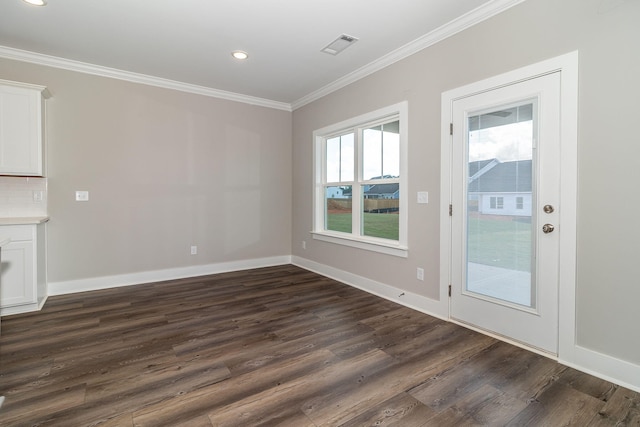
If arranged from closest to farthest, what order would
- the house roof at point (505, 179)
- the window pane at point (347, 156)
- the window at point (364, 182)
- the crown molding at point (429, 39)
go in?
the house roof at point (505, 179) < the crown molding at point (429, 39) < the window at point (364, 182) < the window pane at point (347, 156)

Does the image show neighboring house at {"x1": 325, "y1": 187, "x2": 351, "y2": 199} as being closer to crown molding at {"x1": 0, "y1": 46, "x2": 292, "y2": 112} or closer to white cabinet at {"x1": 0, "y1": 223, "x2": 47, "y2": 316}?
crown molding at {"x1": 0, "y1": 46, "x2": 292, "y2": 112}

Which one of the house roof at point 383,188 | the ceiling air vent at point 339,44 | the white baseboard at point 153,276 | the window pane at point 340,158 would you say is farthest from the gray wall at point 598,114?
the white baseboard at point 153,276

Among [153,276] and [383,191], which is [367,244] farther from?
[153,276]

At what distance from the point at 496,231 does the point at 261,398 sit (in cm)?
225

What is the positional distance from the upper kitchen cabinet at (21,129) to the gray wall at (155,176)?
385 mm

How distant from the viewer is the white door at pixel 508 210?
2.29 meters

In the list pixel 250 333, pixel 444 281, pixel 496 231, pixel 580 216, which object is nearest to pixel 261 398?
pixel 250 333

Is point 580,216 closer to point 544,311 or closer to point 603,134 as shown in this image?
point 603,134

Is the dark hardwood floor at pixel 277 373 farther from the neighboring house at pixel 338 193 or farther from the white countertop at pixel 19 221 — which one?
the neighboring house at pixel 338 193

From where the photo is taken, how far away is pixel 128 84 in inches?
162

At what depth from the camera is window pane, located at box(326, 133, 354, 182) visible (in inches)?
176

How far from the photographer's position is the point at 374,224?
411cm

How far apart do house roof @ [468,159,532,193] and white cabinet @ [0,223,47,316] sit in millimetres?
4400

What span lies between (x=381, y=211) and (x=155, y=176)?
125 inches
